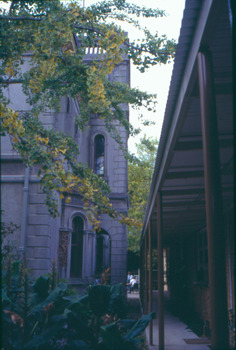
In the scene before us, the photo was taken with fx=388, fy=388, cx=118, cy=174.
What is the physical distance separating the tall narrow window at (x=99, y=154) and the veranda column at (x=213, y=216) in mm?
17406

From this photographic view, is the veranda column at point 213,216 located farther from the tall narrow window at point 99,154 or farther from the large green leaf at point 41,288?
the tall narrow window at point 99,154

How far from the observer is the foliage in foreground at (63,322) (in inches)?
159

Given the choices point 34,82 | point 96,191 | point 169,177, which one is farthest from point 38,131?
point 169,177

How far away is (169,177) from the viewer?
5.95 m

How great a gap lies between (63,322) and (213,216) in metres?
2.65

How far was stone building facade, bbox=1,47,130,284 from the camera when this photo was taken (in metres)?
13.1

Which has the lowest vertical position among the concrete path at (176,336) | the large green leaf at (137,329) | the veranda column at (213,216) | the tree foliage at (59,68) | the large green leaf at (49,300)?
the concrete path at (176,336)

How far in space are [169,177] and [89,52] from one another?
15.9 m

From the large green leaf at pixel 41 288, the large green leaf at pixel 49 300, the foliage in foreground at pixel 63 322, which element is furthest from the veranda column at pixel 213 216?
the large green leaf at pixel 41 288

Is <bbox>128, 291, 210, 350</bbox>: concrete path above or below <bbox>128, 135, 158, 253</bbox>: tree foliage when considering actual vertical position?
below

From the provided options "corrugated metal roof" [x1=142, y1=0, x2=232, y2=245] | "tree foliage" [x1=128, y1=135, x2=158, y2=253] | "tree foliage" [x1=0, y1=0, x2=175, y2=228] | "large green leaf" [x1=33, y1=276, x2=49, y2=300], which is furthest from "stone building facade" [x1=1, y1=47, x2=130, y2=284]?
"tree foliage" [x1=128, y1=135, x2=158, y2=253]

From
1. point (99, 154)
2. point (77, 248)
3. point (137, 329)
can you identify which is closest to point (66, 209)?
point (77, 248)

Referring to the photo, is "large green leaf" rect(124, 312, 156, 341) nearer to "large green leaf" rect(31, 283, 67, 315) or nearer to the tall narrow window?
"large green leaf" rect(31, 283, 67, 315)

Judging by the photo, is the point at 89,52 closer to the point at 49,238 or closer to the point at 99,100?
the point at 49,238
